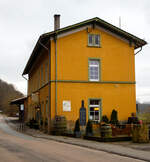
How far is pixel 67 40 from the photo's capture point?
23.2 metres

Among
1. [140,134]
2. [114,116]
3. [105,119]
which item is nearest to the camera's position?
[140,134]

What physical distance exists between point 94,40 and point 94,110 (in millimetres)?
5531

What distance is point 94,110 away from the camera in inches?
915

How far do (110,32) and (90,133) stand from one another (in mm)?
9540

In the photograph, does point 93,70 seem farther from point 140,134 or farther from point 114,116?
point 140,134

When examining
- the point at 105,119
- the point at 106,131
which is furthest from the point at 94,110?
the point at 106,131

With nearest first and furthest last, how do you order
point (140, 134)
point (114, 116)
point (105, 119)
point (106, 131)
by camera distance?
1. point (140, 134)
2. point (106, 131)
3. point (105, 119)
4. point (114, 116)

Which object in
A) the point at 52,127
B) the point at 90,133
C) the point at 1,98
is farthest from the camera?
the point at 1,98

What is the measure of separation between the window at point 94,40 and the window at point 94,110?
4.43 metres

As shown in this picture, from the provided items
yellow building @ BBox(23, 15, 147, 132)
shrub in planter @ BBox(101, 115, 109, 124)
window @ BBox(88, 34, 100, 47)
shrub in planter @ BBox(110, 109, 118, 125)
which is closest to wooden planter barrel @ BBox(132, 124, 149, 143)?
shrub in planter @ BBox(101, 115, 109, 124)

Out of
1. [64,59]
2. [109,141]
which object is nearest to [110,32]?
[64,59]

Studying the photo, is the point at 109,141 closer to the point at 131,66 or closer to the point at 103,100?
the point at 103,100

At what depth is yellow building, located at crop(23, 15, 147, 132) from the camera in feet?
73.9

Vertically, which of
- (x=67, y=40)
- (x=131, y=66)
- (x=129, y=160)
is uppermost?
(x=67, y=40)
